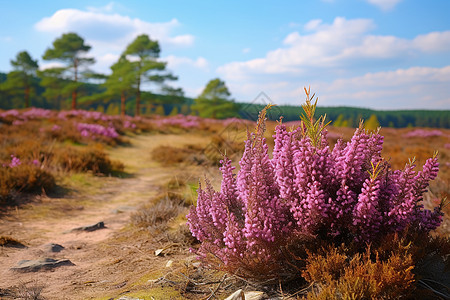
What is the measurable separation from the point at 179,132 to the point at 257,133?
74.9 ft

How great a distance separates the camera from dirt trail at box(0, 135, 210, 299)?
302 cm

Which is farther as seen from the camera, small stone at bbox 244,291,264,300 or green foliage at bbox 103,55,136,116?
green foliage at bbox 103,55,136,116

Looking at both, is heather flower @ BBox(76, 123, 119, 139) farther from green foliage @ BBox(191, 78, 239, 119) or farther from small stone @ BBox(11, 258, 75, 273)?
green foliage @ BBox(191, 78, 239, 119)

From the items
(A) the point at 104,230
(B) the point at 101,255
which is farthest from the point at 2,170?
(B) the point at 101,255

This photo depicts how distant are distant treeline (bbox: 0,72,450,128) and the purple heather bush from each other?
24cm

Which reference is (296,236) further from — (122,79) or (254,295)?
(122,79)

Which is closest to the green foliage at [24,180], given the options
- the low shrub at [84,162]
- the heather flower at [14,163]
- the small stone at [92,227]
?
the heather flower at [14,163]

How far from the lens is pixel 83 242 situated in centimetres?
451

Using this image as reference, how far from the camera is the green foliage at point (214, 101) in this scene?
2140 inches

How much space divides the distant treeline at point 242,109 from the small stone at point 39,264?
263 cm

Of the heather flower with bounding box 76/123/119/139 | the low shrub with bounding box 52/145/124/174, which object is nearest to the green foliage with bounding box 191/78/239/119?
the heather flower with bounding box 76/123/119/139

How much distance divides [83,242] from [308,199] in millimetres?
3597

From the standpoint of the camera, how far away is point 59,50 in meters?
46.4

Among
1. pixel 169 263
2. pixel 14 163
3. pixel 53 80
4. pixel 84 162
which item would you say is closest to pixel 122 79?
pixel 53 80
